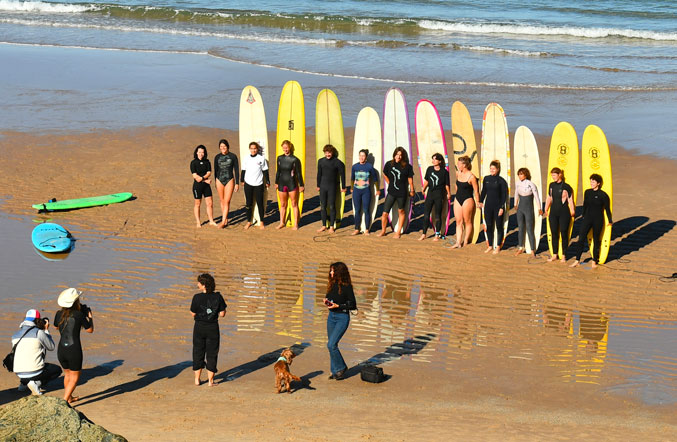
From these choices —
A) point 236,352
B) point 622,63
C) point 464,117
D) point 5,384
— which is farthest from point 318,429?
point 622,63

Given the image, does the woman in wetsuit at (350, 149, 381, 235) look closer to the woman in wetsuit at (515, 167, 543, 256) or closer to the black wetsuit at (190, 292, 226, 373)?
the woman in wetsuit at (515, 167, 543, 256)

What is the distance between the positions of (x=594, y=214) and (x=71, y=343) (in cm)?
774

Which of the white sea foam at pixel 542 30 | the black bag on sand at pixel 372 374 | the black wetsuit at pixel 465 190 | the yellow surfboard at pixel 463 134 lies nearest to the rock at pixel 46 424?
the black bag on sand at pixel 372 374

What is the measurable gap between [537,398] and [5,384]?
5505 mm

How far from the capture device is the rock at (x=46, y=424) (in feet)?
17.5

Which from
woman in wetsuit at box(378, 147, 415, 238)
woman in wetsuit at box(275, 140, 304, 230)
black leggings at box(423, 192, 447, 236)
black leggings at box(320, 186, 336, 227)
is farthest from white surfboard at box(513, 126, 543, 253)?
woman in wetsuit at box(275, 140, 304, 230)

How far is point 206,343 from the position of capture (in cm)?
888

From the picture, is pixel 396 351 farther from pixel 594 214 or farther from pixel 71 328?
pixel 594 214

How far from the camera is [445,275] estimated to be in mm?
12383

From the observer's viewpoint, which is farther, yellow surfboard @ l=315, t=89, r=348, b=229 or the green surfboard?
yellow surfboard @ l=315, t=89, r=348, b=229

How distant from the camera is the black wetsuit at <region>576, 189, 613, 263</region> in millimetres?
12531

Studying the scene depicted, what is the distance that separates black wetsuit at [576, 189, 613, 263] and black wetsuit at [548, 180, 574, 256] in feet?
0.78

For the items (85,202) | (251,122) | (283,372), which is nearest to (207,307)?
(283,372)

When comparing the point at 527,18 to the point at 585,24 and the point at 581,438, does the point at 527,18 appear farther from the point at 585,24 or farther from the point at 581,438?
the point at 581,438
